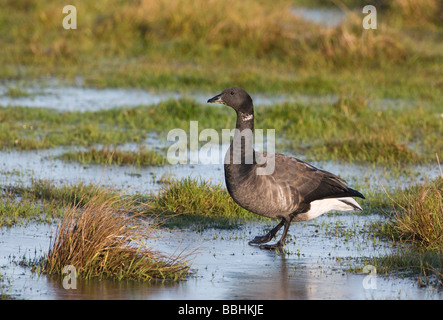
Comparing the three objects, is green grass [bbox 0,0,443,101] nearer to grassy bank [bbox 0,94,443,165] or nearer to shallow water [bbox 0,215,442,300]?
grassy bank [bbox 0,94,443,165]

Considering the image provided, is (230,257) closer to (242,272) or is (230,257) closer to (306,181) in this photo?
(242,272)

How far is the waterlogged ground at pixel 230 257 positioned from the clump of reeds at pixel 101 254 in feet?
0.42

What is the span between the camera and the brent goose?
28.2ft

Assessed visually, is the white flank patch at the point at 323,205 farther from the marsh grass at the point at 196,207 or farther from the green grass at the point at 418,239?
the marsh grass at the point at 196,207

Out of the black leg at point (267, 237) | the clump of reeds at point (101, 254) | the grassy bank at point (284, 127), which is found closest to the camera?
the clump of reeds at point (101, 254)

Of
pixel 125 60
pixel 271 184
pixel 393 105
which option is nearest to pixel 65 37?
pixel 125 60

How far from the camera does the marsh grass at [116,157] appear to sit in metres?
12.4

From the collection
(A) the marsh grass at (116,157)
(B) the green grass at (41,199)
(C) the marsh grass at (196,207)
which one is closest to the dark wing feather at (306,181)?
(C) the marsh grass at (196,207)

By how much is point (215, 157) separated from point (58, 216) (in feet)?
13.5

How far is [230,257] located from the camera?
27.7 ft

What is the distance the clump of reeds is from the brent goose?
4.35 feet
